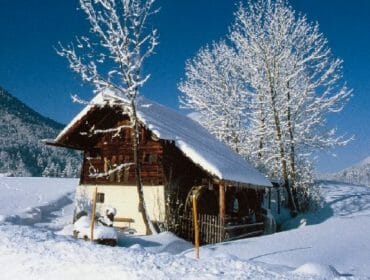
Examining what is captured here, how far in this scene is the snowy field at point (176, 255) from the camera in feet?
23.3

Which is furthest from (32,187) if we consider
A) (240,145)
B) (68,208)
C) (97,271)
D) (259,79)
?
(97,271)

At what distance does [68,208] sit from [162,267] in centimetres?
1944

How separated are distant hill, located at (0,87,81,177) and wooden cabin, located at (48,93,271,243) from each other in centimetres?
7527

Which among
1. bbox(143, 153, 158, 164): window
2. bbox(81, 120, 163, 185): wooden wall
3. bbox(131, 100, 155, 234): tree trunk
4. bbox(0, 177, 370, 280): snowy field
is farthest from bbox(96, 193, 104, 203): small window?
bbox(131, 100, 155, 234): tree trunk

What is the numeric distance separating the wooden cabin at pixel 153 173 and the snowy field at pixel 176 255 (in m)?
2.51

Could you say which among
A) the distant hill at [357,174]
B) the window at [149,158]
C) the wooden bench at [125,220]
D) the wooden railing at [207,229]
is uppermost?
the distant hill at [357,174]

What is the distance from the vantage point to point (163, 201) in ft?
59.2

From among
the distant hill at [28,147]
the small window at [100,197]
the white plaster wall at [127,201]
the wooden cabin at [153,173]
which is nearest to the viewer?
the wooden cabin at [153,173]

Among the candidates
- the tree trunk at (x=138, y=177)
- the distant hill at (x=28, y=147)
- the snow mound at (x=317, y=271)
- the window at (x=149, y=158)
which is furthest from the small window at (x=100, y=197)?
the distant hill at (x=28, y=147)

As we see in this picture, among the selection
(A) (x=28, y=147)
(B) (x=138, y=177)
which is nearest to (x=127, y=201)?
(B) (x=138, y=177)

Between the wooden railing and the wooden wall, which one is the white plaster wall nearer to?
the wooden wall

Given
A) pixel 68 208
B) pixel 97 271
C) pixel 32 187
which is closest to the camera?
pixel 97 271

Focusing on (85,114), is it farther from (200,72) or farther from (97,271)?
(200,72)

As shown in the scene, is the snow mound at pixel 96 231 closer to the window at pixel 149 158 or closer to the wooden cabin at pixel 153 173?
the wooden cabin at pixel 153 173
